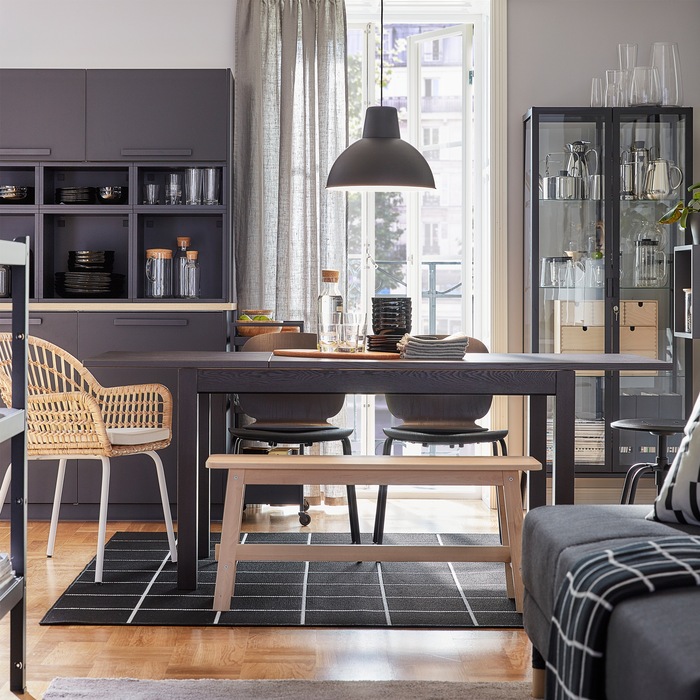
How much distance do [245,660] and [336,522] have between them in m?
1.81

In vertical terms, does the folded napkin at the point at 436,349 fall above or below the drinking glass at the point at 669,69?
below

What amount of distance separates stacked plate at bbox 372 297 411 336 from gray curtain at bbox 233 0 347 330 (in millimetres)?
1274

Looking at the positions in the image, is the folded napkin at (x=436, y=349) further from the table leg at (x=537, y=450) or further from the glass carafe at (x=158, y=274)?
the glass carafe at (x=158, y=274)

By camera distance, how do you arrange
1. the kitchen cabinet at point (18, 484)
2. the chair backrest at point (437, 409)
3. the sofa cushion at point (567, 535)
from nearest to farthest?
the sofa cushion at point (567, 535) < the kitchen cabinet at point (18, 484) < the chair backrest at point (437, 409)

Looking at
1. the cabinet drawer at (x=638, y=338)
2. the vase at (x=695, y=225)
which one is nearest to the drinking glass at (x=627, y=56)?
the vase at (x=695, y=225)

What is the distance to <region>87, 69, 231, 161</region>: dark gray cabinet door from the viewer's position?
4.44 metres

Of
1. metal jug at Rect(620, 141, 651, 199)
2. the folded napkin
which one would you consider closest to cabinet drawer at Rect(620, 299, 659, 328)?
metal jug at Rect(620, 141, 651, 199)

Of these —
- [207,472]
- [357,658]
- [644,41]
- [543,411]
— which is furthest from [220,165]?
[357,658]

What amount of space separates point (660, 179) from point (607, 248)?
422mm

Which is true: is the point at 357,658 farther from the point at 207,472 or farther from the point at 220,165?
the point at 220,165

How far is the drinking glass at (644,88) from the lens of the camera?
15.4 ft

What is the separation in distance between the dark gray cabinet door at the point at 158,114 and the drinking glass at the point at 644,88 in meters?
2.01

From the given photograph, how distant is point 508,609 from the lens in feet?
10.2

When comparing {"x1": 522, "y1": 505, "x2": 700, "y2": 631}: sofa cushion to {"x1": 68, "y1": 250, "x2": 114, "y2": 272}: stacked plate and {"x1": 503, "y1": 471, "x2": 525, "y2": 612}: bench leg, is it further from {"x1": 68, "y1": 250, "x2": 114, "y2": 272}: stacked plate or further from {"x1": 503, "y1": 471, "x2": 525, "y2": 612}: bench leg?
{"x1": 68, "y1": 250, "x2": 114, "y2": 272}: stacked plate
